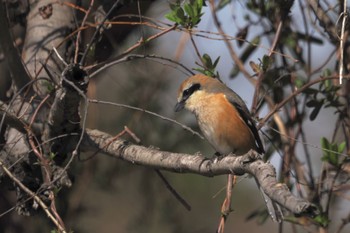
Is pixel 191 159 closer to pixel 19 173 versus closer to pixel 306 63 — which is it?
pixel 19 173

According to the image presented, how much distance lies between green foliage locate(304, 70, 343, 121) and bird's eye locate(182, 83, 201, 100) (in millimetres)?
558

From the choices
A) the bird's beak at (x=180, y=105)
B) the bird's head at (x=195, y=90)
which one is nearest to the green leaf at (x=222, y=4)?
the bird's head at (x=195, y=90)

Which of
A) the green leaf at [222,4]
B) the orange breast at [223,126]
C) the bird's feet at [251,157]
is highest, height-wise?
the green leaf at [222,4]

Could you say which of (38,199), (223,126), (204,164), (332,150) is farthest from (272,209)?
(38,199)

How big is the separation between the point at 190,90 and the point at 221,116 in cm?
22

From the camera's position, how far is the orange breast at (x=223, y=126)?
3.75 meters

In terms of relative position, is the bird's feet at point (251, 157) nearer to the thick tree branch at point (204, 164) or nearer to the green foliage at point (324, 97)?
the thick tree branch at point (204, 164)

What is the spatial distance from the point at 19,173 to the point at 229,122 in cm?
114

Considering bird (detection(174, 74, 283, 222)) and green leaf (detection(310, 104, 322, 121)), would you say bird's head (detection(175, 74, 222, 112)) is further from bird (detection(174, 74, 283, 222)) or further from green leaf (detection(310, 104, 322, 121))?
green leaf (detection(310, 104, 322, 121))

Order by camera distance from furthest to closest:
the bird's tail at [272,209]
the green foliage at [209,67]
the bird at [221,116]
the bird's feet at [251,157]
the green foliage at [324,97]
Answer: the bird at [221,116] → the green foliage at [324,97] → the green foliage at [209,67] → the bird's tail at [272,209] → the bird's feet at [251,157]

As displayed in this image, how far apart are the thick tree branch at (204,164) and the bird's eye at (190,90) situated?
63 cm

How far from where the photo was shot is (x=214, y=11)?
3.88 metres

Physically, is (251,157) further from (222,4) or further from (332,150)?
(222,4)

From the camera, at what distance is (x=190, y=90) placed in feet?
12.5
